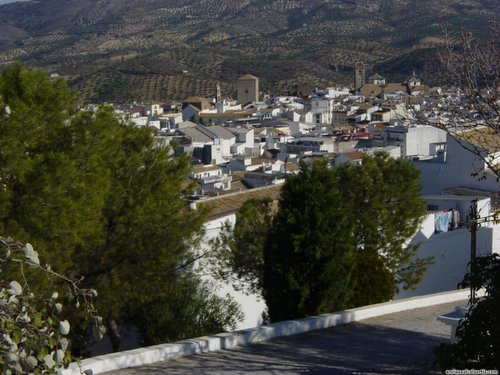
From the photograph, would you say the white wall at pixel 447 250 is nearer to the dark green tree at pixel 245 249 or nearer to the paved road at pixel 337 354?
the dark green tree at pixel 245 249

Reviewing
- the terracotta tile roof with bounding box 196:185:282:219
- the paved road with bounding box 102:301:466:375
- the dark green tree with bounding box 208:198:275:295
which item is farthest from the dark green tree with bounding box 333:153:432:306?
the paved road with bounding box 102:301:466:375

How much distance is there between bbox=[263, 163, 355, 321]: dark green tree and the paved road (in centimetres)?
56

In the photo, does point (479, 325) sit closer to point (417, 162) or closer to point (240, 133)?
point (417, 162)

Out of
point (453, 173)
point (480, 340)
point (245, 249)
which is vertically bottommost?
point (480, 340)

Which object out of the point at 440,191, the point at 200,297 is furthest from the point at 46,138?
the point at 440,191

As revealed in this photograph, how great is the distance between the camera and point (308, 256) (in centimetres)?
930

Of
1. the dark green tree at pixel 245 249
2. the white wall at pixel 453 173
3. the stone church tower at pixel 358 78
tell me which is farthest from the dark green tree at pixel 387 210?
the stone church tower at pixel 358 78

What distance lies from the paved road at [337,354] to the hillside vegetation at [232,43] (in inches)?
2871

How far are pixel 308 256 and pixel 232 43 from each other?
141 metres

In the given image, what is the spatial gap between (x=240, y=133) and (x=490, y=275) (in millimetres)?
47070

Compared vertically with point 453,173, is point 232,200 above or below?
below

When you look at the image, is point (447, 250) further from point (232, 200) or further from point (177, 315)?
point (177, 315)

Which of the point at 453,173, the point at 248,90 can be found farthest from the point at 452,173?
the point at 248,90

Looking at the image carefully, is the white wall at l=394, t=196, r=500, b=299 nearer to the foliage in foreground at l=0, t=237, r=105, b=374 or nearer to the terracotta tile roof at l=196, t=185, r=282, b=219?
the terracotta tile roof at l=196, t=185, r=282, b=219
